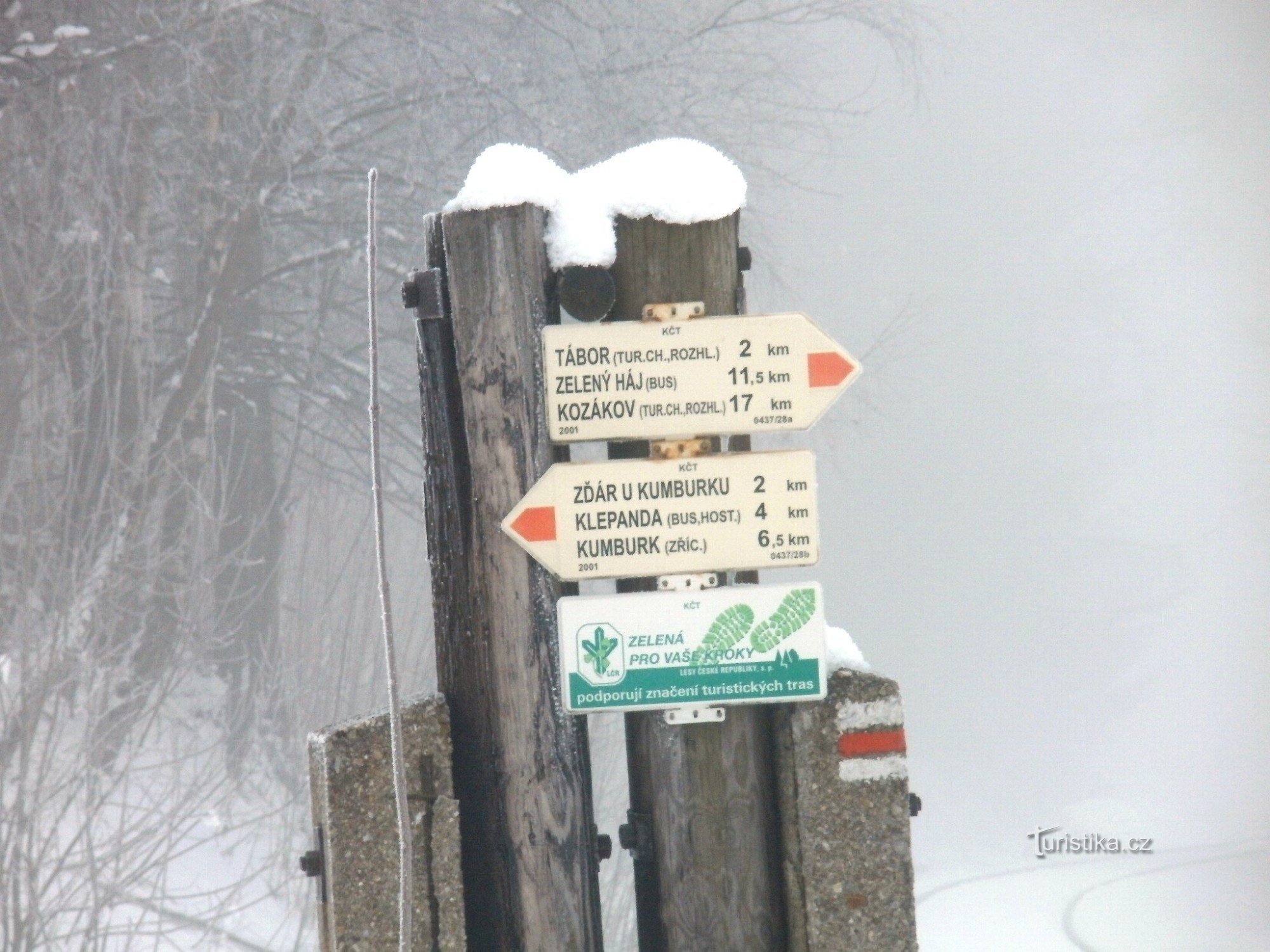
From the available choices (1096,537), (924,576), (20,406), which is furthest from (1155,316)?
(20,406)

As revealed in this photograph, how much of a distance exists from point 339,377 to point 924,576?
26.3 m

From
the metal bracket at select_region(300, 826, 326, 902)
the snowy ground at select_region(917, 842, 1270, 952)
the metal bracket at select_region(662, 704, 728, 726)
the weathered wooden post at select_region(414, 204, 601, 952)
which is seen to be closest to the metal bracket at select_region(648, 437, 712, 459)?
the weathered wooden post at select_region(414, 204, 601, 952)

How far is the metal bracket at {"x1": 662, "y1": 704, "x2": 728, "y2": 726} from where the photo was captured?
2.23m

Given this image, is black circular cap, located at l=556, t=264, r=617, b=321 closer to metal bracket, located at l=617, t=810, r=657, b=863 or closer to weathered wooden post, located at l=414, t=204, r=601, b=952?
weathered wooden post, located at l=414, t=204, r=601, b=952

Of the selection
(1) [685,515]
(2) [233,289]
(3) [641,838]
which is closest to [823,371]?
(1) [685,515]

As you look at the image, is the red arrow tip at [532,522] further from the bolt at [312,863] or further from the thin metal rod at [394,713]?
the bolt at [312,863]

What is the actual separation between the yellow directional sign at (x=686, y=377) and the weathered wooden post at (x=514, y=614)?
64 mm

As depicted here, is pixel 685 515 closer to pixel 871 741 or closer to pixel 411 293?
pixel 871 741

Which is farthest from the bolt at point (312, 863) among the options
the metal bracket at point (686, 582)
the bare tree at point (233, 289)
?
the bare tree at point (233, 289)

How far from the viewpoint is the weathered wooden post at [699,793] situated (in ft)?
7.43

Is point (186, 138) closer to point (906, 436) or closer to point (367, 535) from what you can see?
point (367, 535)

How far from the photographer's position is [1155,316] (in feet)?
114

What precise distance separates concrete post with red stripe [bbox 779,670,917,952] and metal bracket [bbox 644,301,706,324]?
668mm

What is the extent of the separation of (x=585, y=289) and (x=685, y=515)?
0.41m
